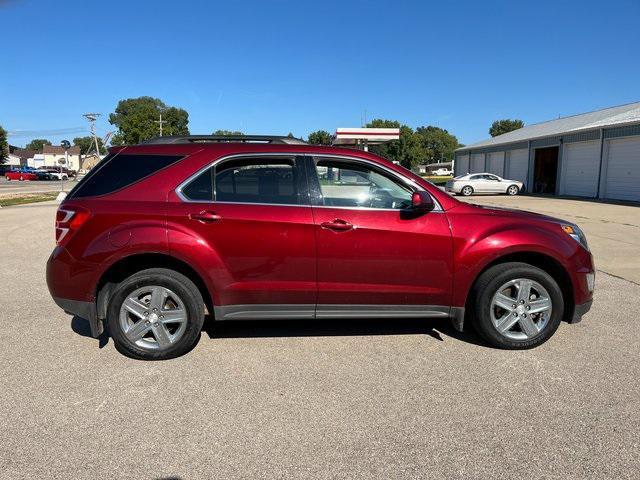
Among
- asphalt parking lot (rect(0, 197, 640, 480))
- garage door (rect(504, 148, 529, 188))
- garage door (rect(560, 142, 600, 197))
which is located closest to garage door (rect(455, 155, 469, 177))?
garage door (rect(504, 148, 529, 188))

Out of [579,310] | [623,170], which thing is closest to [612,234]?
[579,310]

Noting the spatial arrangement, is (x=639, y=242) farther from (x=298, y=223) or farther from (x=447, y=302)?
(x=298, y=223)

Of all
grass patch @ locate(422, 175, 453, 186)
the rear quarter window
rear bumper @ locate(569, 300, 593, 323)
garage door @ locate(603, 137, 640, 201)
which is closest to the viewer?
the rear quarter window

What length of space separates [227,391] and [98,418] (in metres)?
0.86

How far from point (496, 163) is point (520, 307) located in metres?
33.7

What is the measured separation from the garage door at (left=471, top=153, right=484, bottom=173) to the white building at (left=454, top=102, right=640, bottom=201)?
2207 millimetres

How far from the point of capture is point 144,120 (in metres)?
51.8

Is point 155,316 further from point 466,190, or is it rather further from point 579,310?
point 466,190

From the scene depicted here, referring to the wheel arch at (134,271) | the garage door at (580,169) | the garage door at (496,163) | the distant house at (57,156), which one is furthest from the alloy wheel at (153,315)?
the distant house at (57,156)

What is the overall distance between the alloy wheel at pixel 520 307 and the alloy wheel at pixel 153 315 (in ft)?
8.99

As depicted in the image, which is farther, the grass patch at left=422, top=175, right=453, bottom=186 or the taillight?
the grass patch at left=422, top=175, right=453, bottom=186

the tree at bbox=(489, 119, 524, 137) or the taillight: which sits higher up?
the tree at bbox=(489, 119, 524, 137)

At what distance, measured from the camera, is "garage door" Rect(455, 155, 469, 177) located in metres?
41.7

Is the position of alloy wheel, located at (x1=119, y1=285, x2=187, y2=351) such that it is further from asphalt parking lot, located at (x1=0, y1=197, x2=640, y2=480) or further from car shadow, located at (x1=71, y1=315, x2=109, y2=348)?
car shadow, located at (x1=71, y1=315, x2=109, y2=348)
